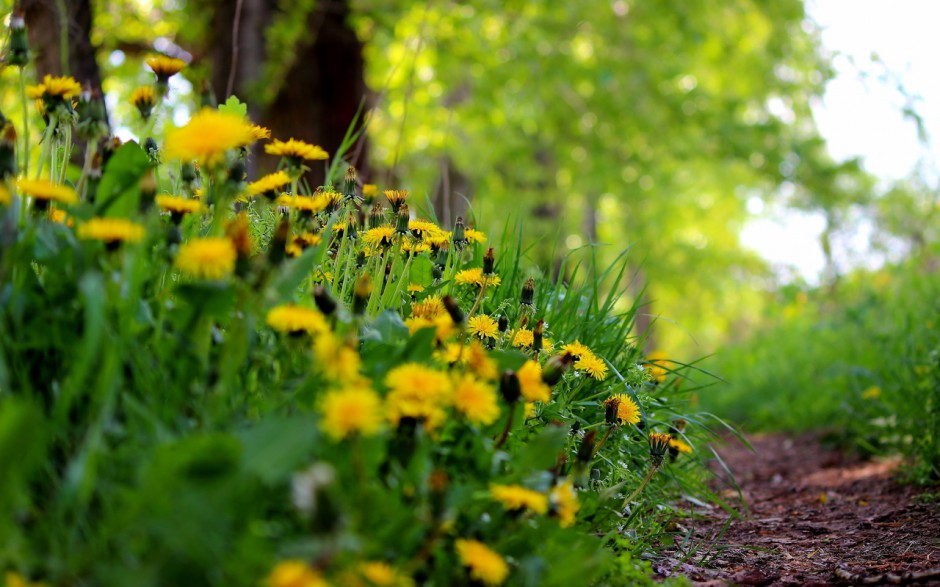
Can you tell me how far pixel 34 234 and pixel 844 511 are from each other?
2.12 meters

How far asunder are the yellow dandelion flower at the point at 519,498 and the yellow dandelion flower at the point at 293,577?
0.32 meters

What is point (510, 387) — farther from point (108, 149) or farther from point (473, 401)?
point (108, 149)

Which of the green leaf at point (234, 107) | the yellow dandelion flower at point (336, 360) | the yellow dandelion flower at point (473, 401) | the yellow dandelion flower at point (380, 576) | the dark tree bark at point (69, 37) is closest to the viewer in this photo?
the yellow dandelion flower at point (380, 576)

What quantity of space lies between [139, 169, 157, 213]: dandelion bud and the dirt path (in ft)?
3.72

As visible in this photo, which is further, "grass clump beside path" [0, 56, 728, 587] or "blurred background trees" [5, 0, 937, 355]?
"blurred background trees" [5, 0, 937, 355]

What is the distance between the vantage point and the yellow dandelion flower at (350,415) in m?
0.93

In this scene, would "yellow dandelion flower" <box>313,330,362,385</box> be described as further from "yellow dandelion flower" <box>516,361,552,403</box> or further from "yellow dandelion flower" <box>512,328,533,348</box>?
"yellow dandelion flower" <box>512,328,533,348</box>

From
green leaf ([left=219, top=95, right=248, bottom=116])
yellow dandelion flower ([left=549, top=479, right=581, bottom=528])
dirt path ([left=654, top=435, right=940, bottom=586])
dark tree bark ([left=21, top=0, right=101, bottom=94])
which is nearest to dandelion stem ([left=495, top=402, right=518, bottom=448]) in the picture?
yellow dandelion flower ([left=549, top=479, right=581, bottom=528])

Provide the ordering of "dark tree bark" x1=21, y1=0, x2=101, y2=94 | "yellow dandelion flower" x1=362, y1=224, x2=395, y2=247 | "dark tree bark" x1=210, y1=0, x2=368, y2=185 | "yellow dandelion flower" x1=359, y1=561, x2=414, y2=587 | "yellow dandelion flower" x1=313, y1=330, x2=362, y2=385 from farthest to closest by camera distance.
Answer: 1. "dark tree bark" x1=210, y1=0, x2=368, y2=185
2. "dark tree bark" x1=21, y1=0, x2=101, y2=94
3. "yellow dandelion flower" x1=362, y1=224, x2=395, y2=247
4. "yellow dandelion flower" x1=313, y1=330, x2=362, y2=385
5. "yellow dandelion flower" x1=359, y1=561, x2=414, y2=587

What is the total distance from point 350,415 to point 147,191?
21.4 inches

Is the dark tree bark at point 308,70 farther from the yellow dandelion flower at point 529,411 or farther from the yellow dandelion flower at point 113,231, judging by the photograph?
the yellow dandelion flower at point 113,231

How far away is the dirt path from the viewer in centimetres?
158

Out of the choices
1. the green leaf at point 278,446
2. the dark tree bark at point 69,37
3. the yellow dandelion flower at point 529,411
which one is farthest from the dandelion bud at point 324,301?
the dark tree bark at point 69,37

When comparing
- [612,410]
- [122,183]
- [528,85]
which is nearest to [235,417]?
[122,183]
